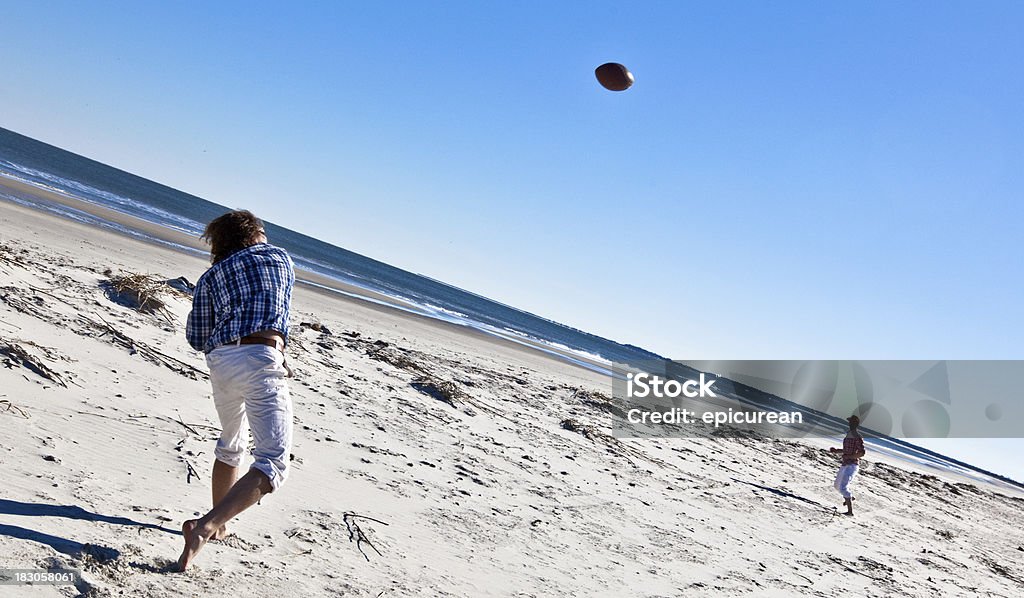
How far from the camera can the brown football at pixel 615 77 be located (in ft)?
26.1

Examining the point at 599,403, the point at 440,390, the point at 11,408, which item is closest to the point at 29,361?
the point at 11,408

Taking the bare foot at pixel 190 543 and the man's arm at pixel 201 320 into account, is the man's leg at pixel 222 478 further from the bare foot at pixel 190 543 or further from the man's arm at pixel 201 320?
the man's arm at pixel 201 320

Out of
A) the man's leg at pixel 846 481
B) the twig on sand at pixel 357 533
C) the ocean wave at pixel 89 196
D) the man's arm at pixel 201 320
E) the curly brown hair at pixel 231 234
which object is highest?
the curly brown hair at pixel 231 234

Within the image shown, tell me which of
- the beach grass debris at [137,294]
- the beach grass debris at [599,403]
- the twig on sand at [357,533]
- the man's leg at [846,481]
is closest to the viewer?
the twig on sand at [357,533]

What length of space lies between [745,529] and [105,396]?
17.7 ft

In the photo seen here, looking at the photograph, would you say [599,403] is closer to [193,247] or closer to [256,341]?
[256,341]

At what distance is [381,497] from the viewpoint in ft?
14.7

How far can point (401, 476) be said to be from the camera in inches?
195

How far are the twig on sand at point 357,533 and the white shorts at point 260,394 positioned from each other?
0.79 metres

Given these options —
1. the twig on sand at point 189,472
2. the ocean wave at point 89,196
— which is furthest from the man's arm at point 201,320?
the ocean wave at point 89,196

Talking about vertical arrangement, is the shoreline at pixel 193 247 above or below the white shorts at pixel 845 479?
below

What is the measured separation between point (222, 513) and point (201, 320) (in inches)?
35.6

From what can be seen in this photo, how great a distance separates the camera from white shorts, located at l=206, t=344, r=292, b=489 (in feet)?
9.99

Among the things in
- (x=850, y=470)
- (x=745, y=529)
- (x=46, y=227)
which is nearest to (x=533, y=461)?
(x=745, y=529)
